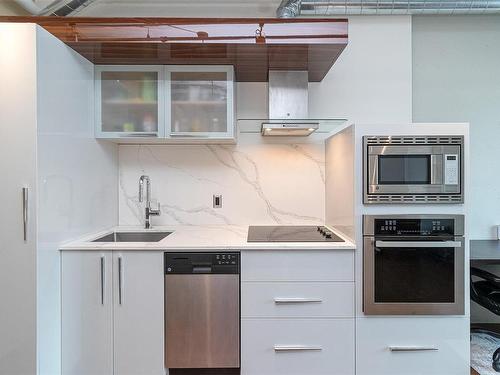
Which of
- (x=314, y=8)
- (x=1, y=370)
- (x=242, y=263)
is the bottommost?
(x=1, y=370)

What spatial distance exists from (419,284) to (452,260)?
24 cm

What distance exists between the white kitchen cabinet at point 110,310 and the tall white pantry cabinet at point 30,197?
80mm

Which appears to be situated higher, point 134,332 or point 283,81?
point 283,81

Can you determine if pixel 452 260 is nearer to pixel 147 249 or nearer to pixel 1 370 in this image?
pixel 147 249

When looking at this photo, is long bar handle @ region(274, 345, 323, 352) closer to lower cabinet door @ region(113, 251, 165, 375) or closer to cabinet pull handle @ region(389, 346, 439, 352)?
cabinet pull handle @ region(389, 346, 439, 352)

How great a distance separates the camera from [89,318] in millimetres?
1823

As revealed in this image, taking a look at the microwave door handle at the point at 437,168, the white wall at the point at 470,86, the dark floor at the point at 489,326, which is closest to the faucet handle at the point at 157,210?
the microwave door handle at the point at 437,168

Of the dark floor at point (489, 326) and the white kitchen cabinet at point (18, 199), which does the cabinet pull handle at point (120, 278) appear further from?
the dark floor at point (489, 326)

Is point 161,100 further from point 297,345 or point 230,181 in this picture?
point 297,345

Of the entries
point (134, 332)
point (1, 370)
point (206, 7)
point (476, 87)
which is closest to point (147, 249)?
point (134, 332)

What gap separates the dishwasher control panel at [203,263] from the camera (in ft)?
6.00

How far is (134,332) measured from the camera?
1.83 metres

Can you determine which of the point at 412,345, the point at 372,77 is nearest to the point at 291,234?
the point at 412,345

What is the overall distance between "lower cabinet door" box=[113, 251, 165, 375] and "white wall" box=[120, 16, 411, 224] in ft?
2.51
